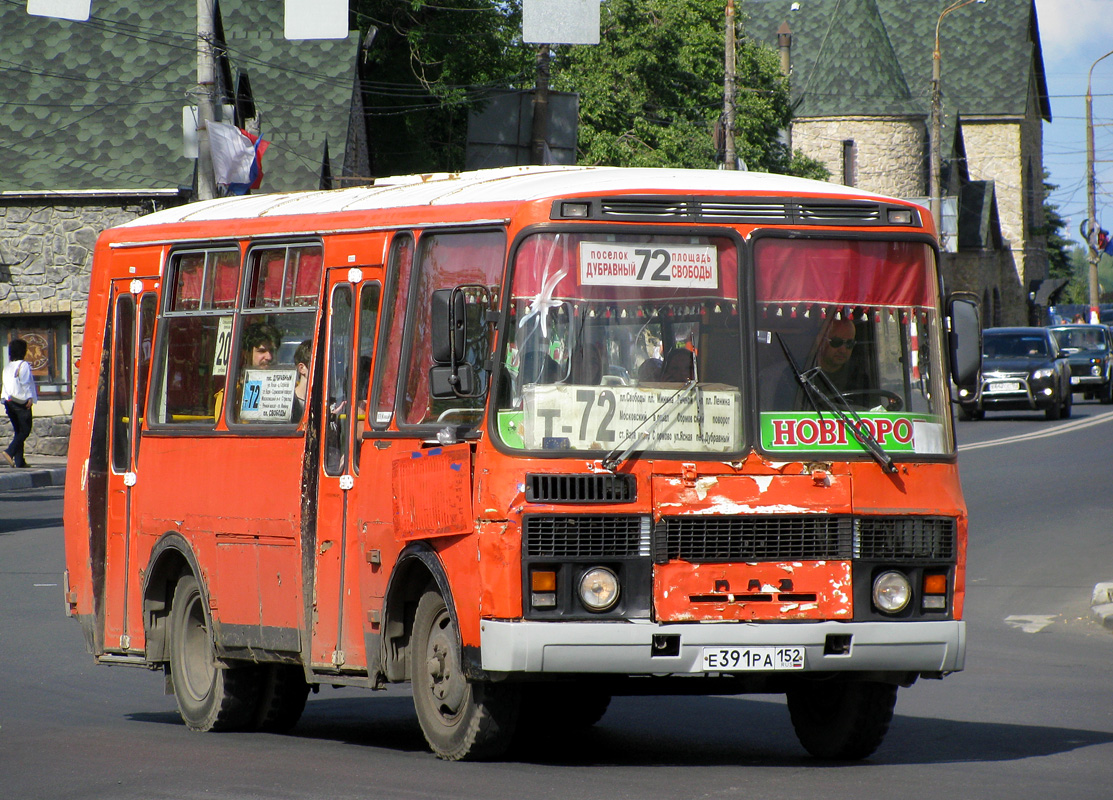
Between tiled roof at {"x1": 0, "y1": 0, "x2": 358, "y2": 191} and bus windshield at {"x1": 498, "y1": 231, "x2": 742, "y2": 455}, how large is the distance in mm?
24392

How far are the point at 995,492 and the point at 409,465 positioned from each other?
15437 millimetres

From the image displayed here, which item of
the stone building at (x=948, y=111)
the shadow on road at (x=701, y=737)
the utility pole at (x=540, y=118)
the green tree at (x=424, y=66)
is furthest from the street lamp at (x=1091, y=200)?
the shadow on road at (x=701, y=737)

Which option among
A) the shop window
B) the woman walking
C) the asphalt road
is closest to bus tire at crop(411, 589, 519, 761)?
the asphalt road

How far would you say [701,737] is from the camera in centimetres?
930

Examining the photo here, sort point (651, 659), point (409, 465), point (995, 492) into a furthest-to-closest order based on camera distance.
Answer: point (995, 492) < point (409, 465) < point (651, 659)

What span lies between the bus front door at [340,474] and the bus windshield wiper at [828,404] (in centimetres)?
205

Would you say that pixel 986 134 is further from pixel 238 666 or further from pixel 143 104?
pixel 238 666

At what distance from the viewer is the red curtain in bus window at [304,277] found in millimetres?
9172

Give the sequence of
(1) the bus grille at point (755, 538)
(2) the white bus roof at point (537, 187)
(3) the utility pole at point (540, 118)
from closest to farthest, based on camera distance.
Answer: (1) the bus grille at point (755, 538) → (2) the white bus roof at point (537, 187) → (3) the utility pole at point (540, 118)

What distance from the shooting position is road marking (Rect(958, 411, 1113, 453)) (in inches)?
1171

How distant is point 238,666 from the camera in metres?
9.81

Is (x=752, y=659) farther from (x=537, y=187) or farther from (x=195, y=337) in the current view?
(x=195, y=337)

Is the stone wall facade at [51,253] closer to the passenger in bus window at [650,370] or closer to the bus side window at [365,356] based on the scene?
the bus side window at [365,356]

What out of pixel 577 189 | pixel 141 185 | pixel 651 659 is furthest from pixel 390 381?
pixel 141 185
